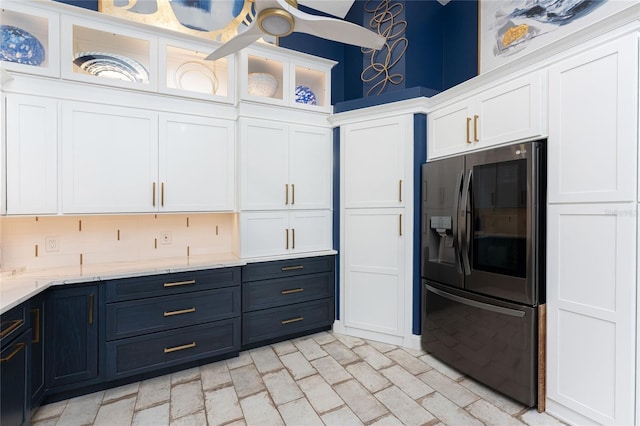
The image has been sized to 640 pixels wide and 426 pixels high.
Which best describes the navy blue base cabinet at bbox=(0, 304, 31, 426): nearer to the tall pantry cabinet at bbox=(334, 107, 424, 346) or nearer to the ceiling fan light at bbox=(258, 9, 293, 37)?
the ceiling fan light at bbox=(258, 9, 293, 37)

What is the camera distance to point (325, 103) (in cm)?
315

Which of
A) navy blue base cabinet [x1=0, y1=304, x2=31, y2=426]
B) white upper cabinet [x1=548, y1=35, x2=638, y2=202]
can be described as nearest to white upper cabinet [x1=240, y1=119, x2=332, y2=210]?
navy blue base cabinet [x1=0, y1=304, x2=31, y2=426]

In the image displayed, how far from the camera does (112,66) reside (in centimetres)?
239

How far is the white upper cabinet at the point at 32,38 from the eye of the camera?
2053mm

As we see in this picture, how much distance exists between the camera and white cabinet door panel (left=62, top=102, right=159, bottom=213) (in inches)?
85.8

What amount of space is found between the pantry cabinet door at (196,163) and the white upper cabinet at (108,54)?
15.3 inches

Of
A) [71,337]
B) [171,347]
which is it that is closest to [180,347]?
[171,347]

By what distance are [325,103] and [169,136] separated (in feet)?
5.09

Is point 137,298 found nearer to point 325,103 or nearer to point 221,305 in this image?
point 221,305

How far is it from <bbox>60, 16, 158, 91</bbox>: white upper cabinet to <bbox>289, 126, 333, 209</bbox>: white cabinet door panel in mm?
1295

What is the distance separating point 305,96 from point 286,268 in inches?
69.2

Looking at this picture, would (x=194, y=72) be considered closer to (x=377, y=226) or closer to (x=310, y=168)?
(x=310, y=168)

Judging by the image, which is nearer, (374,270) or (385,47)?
(374,270)

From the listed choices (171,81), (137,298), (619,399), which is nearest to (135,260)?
(137,298)
